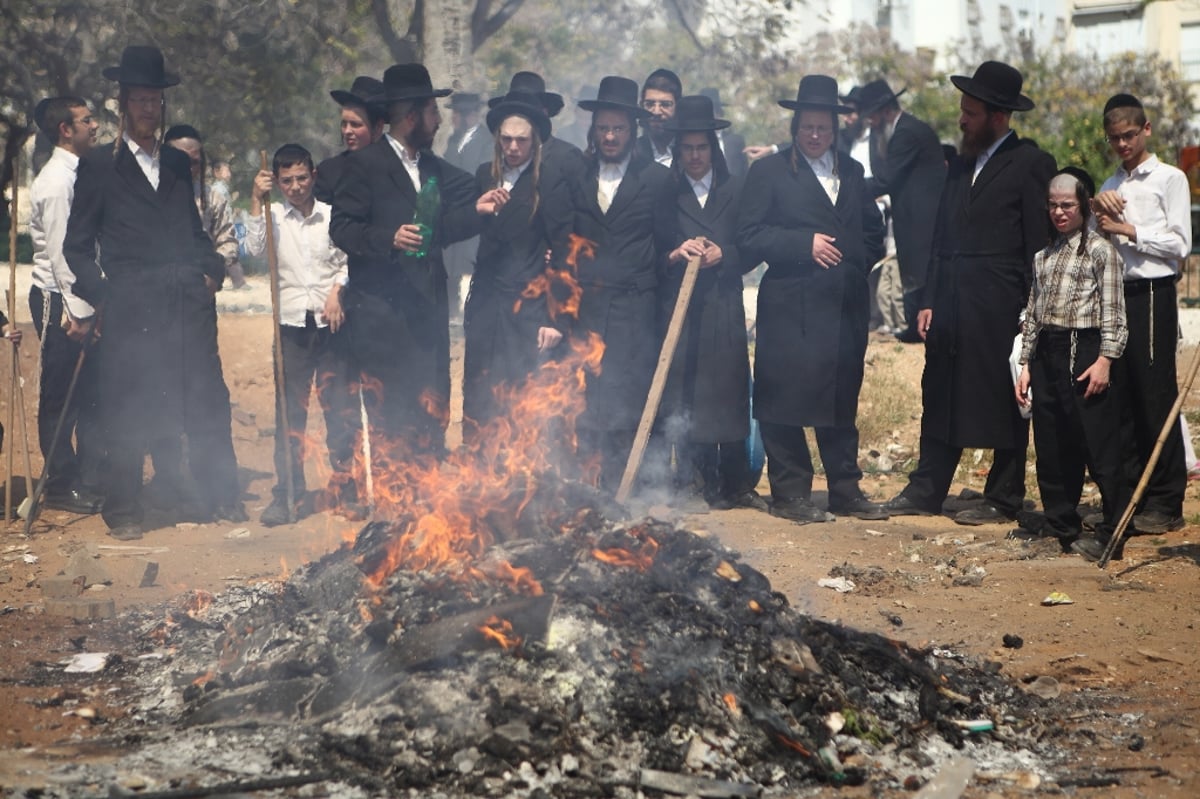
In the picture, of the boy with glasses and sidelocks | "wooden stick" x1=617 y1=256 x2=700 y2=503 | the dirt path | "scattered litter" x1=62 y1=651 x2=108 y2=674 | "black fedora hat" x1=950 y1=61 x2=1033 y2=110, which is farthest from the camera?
"black fedora hat" x1=950 y1=61 x2=1033 y2=110

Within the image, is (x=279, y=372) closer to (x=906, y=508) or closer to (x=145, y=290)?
(x=145, y=290)

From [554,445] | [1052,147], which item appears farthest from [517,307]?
[1052,147]

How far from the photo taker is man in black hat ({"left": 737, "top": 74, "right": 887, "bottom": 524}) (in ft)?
30.1

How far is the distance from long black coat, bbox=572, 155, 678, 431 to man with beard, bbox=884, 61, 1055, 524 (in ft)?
5.82

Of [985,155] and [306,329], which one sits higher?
[985,155]

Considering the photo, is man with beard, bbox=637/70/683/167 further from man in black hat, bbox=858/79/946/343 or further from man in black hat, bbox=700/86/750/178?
man in black hat, bbox=700/86/750/178

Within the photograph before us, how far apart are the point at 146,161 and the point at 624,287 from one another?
3135 millimetres

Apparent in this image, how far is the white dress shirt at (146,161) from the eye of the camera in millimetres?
8969

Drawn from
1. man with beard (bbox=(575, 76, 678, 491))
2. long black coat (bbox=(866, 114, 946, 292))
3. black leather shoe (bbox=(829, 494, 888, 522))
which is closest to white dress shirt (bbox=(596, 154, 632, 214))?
man with beard (bbox=(575, 76, 678, 491))

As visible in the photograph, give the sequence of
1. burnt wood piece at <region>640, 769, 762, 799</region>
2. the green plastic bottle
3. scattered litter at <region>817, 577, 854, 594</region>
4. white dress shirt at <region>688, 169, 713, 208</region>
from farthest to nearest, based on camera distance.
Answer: white dress shirt at <region>688, 169, 713, 208</region> → the green plastic bottle → scattered litter at <region>817, 577, 854, 594</region> → burnt wood piece at <region>640, 769, 762, 799</region>

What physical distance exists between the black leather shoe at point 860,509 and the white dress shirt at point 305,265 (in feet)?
11.7

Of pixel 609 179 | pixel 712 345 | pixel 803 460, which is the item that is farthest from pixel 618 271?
pixel 803 460

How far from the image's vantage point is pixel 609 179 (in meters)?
9.28

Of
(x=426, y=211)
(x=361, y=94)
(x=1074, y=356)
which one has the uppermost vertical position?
(x=361, y=94)
